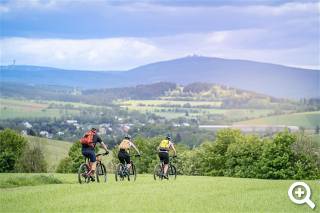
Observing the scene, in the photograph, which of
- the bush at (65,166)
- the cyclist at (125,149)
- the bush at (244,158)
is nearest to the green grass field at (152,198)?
the cyclist at (125,149)

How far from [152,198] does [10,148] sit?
67.9 metres

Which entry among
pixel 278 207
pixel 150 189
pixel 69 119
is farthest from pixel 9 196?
pixel 69 119

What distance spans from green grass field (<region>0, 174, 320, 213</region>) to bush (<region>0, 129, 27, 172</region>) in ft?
193

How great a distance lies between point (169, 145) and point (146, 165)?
176 ft

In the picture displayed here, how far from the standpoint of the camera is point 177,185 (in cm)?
2981

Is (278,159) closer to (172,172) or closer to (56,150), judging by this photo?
(172,172)

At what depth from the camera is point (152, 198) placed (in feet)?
78.6

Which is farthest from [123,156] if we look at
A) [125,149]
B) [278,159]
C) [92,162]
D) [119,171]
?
[278,159]

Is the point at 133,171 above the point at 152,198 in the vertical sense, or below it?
above

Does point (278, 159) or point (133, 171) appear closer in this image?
point (133, 171)

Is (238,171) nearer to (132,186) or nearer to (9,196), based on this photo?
(132,186)

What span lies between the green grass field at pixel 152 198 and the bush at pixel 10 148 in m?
58.9

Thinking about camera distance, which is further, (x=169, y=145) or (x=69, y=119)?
(x=69, y=119)

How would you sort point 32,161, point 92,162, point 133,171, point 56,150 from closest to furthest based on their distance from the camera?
point 92,162, point 133,171, point 32,161, point 56,150
